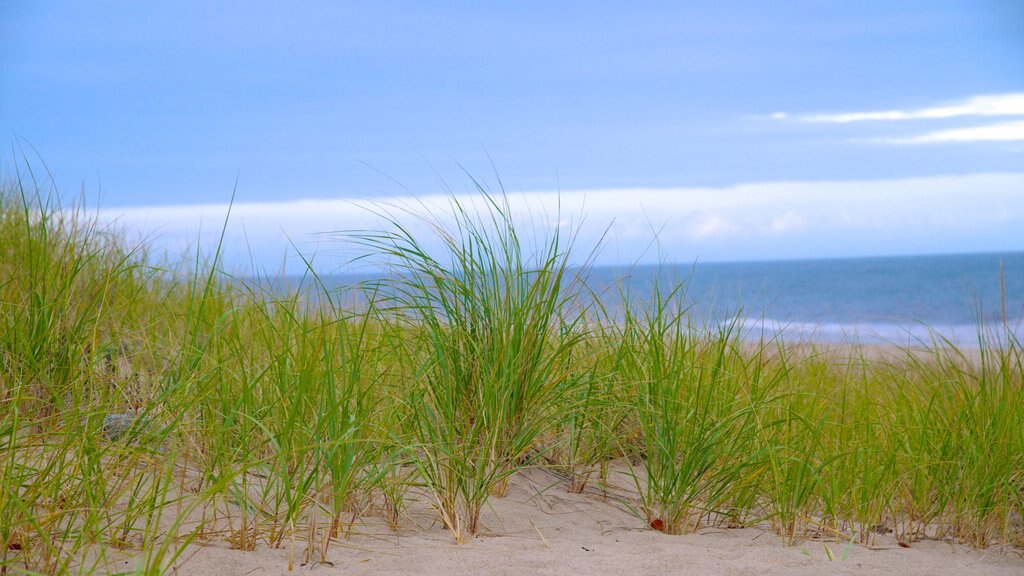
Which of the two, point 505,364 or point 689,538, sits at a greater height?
point 505,364

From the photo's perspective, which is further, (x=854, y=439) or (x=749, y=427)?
(x=854, y=439)

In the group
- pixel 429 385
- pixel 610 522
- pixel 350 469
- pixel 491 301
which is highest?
pixel 491 301

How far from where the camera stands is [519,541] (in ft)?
8.08

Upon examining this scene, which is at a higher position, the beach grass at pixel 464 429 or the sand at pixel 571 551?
the beach grass at pixel 464 429

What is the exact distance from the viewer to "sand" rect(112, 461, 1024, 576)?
2.16 m

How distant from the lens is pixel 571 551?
7.79 ft

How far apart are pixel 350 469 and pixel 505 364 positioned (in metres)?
0.59

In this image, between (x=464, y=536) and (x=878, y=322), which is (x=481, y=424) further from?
(x=878, y=322)

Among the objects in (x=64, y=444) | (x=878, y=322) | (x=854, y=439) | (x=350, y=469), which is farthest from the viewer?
(x=878, y=322)

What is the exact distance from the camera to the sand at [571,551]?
216 centimetres

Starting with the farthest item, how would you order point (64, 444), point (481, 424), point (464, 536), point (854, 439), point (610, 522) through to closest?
point (854, 439) < point (610, 522) < point (481, 424) < point (464, 536) < point (64, 444)

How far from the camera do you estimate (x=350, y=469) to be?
7.30ft

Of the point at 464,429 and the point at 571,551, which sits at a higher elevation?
the point at 464,429

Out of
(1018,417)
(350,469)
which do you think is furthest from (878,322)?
(350,469)
